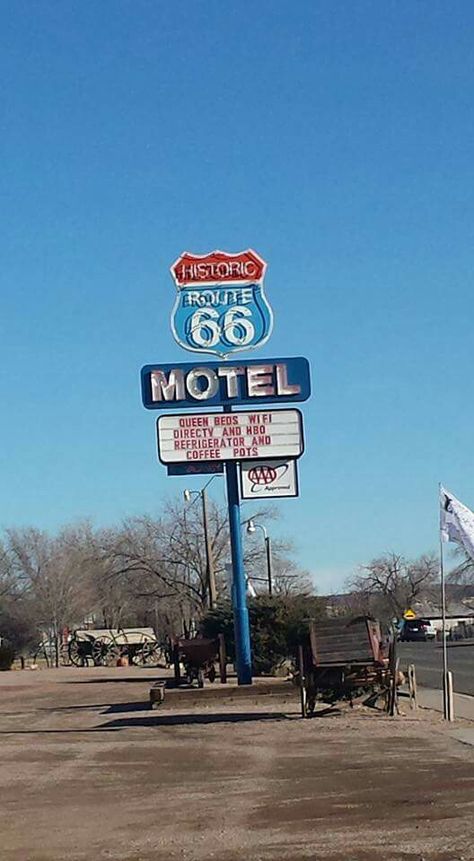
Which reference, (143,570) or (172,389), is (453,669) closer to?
(172,389)

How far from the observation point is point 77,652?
2510 inches

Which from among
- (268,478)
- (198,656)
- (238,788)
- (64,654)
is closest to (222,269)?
(268,478)

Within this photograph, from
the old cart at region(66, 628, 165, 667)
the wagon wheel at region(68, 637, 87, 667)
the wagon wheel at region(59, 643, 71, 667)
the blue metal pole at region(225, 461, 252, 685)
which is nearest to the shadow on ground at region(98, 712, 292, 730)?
the blue metal pole at region(225, 461, 252, 685)

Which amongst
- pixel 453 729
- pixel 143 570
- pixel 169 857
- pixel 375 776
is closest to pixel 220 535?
pixel 143 570

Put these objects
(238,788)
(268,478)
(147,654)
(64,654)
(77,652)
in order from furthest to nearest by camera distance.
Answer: (64,654), (77,652), (147,654), (268,478), (238,788)

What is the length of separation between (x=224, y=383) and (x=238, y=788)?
16501 mm

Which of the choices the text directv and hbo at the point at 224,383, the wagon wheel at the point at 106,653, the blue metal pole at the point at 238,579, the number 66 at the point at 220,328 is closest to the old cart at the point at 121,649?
the wagon wheel at the point at 106,653

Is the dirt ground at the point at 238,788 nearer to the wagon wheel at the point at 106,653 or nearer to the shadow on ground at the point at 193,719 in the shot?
the shadow on ground at the point at 193,719

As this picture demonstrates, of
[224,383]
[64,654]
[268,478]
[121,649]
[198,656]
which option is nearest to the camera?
[224,383]

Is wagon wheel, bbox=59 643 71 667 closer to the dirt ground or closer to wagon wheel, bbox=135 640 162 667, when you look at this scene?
wagon wheel, bbox=135 640 162 667

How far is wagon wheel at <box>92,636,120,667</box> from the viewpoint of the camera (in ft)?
203

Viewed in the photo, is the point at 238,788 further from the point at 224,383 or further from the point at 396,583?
the point at 396,583

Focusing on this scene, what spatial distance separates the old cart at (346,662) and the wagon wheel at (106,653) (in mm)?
39918

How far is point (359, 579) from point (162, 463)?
110 meters
